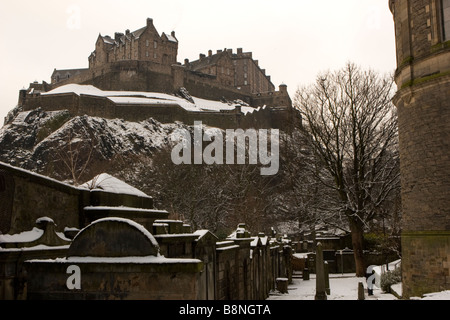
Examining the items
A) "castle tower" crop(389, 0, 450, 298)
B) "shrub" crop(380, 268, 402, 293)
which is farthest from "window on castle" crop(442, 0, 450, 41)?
"shrub" crop(380, 268, 402, 293)

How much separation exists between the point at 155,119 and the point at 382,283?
52495mm

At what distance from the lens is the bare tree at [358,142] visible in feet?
82.5

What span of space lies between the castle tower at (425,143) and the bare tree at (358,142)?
9.56 meters

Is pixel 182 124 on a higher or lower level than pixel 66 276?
higher

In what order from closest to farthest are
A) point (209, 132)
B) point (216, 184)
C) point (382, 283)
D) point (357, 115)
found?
1. point (382, 283)
2. point (357, 115)
3. point (216, 184)
4. point (209, 132)

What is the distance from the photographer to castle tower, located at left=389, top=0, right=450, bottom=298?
1368 centimetres

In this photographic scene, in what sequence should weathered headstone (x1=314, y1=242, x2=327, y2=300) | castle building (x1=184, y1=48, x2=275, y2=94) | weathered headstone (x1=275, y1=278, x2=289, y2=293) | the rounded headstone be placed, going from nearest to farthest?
the rounded headstone
weathered headstone (x1=314, y1=242, x2=327, y2=300)
weathered headstone (x1=275, y1=278, x2=289, y2=293)
castle building (x1=184, y1=48, x2=275, y2=94)

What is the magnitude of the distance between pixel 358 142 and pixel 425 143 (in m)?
12.2

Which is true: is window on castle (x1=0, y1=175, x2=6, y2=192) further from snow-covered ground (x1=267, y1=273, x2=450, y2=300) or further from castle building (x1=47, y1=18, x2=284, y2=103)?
castle building (x1=47, y1=18, x2=284, y2=103)

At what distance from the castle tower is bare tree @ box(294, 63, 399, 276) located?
9559 mm

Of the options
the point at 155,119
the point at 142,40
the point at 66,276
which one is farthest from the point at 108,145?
the point at 66,276

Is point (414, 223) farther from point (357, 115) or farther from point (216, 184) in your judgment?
point (216, 184)

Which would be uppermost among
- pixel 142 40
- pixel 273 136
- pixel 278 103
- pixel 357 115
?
pixel 142 40
